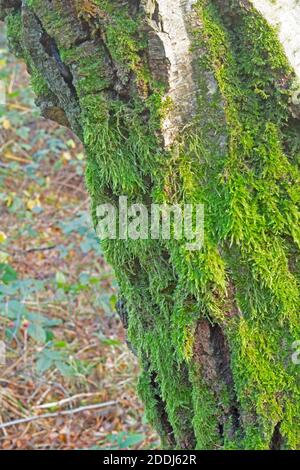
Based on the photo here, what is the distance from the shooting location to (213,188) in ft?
4.00

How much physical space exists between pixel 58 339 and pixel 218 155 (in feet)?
9.03

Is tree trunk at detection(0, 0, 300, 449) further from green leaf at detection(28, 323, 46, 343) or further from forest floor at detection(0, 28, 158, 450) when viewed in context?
green leaf at detection(28, 323, 46, 343)

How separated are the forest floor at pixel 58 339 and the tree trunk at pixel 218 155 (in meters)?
1.44

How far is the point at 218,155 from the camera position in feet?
3.97

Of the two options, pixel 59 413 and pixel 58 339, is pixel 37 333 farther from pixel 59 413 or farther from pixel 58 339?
pixel 58 339

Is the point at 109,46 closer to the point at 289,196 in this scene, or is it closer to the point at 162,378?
the point at 289,196

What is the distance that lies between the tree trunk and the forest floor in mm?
1436

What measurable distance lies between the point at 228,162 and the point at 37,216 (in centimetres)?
415

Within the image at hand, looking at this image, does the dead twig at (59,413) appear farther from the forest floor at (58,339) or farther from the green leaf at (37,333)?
the green leaf at (37,333)

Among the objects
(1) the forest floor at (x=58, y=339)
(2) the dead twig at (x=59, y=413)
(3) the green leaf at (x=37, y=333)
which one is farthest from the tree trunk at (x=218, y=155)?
(2) the dead twig at (x=59, y=413)

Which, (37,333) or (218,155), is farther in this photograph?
(37,333)

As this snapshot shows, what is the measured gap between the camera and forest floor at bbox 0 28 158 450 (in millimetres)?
3002

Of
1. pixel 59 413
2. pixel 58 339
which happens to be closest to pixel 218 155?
pixel 59 413

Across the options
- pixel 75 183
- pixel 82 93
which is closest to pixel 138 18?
pixel 82 93
